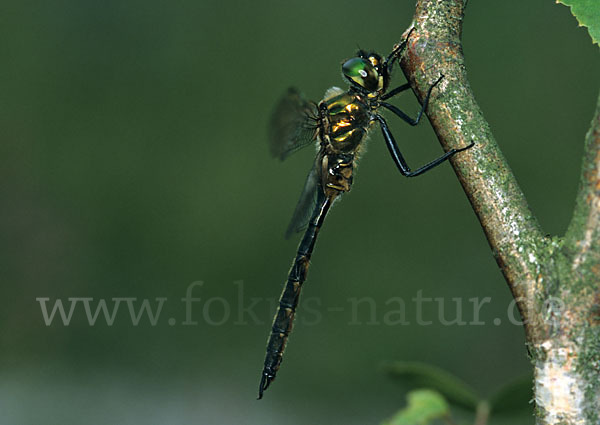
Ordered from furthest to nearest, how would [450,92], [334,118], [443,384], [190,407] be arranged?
[190,407] < [334,118] < [443,384] < [450,92]

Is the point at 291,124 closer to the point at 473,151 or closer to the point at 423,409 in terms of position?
the point at 423,409

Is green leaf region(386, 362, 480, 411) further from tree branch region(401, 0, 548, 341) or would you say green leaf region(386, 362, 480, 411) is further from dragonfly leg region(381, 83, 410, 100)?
dragonfly leg region(381, 83, 410, 100)

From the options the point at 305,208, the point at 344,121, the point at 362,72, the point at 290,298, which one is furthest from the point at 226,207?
the point at 362,72

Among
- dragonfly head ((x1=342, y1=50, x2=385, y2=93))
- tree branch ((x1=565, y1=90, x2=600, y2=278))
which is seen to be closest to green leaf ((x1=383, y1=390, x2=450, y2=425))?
tree branch ((x1=565, y1=90, x2=600, y2=278))

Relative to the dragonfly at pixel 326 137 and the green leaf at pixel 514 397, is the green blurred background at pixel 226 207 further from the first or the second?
the green leaf at pixel 514 397

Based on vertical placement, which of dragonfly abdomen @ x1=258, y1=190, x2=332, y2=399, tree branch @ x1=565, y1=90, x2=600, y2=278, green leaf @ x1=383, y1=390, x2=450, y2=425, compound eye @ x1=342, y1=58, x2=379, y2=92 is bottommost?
green leaf @ x1=383, y1=390, x2=450, y2=425

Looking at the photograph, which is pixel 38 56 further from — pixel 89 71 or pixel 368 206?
pixel 368 206

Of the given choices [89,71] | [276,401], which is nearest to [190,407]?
[276,401]
